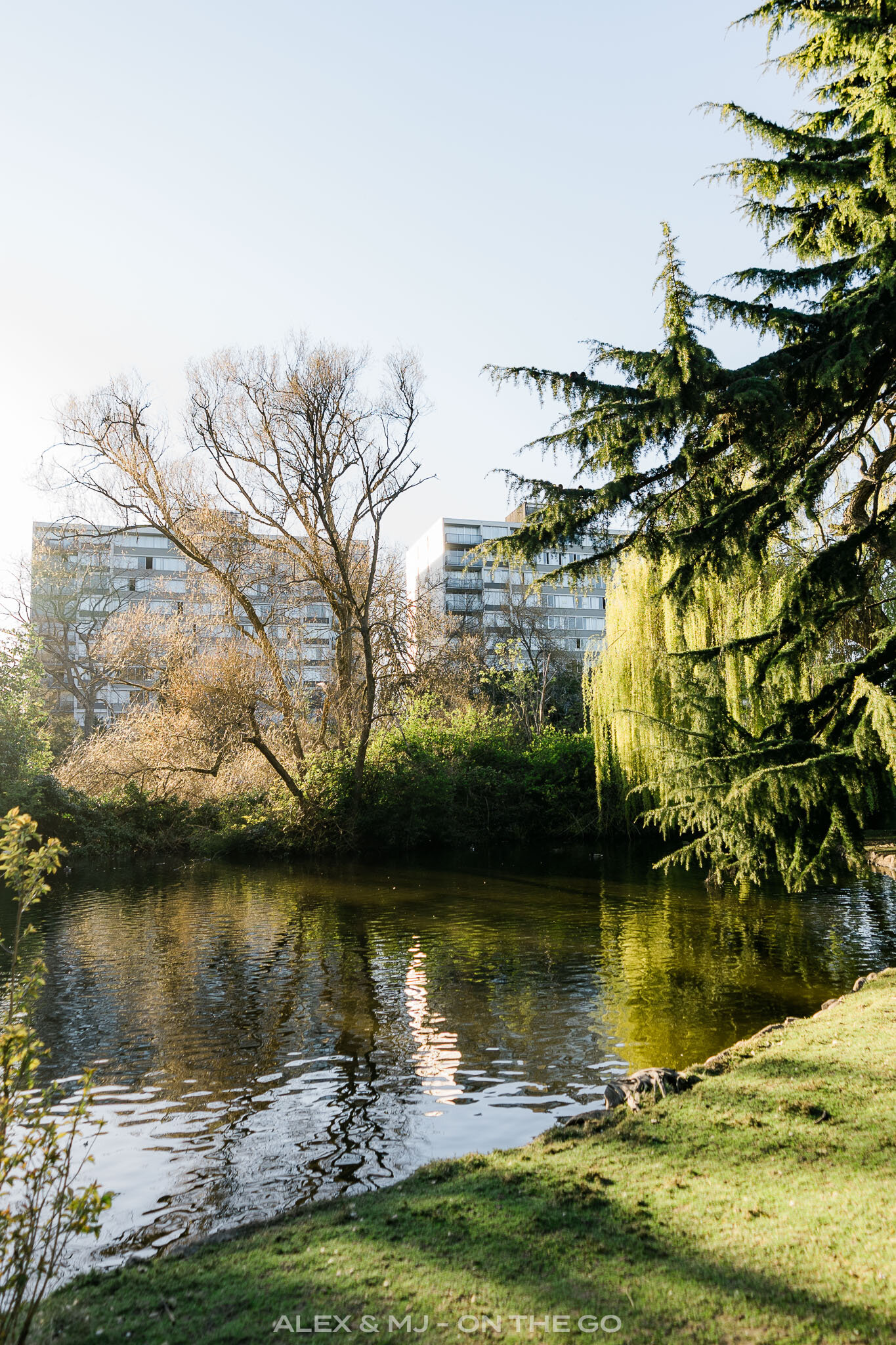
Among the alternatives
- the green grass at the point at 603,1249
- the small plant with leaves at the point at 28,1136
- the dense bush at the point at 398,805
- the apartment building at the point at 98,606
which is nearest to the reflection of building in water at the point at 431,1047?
the green grass at the point at 603,1249

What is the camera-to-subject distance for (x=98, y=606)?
45219 millimetres

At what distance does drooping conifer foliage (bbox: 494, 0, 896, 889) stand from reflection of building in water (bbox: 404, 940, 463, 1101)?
2.90 metres

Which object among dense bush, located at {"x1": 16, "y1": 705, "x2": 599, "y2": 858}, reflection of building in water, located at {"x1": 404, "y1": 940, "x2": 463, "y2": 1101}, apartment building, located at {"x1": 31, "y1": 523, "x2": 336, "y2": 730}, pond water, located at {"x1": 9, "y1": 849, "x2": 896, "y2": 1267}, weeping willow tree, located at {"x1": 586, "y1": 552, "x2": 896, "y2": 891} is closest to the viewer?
pond water, located at {"x1": 9, "y1": 849, "x2": 896, "y2": 1267}

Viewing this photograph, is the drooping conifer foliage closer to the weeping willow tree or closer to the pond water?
the weeping willow tree

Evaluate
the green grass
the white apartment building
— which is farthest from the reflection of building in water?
the white apartment building

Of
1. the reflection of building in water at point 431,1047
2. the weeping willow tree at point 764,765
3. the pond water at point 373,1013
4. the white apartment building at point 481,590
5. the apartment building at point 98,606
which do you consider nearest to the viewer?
the pond water at point 373,1013

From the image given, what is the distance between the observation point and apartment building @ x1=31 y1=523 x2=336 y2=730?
26422 millimetres

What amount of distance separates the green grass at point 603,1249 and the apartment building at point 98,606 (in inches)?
866

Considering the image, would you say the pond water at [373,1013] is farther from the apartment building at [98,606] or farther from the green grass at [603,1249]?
the apartment building at [98,606]

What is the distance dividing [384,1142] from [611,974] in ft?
17.1

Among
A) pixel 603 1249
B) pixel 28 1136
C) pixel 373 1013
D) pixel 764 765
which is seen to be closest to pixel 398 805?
pixel 373 1013

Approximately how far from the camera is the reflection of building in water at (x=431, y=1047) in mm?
Answer: 6820

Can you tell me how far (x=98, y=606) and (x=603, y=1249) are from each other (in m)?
46.4

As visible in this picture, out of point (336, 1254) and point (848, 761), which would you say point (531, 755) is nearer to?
point (848, 761)
